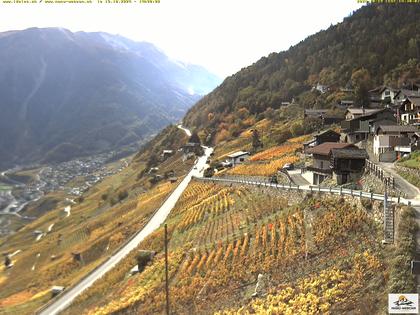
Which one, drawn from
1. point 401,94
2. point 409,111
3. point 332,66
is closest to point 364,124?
point 409,111

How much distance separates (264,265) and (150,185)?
88795 millimetres

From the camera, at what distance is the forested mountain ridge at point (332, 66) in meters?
135

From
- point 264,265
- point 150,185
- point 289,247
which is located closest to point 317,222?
point 289,247

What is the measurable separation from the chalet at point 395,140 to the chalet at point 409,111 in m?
17.8

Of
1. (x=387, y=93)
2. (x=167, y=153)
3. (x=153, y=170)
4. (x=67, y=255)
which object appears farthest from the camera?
(x=167, y=153)

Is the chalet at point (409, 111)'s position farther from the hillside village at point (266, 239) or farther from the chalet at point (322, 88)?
the chalet at point (322, 88)

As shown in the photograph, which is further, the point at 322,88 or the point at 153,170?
the point at 322,88

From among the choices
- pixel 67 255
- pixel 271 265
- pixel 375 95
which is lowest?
pixel 67 255

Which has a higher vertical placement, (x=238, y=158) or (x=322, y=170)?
(x=322, y=170)

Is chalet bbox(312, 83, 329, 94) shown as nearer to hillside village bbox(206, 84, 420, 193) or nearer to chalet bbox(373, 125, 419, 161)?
hillside village bbox(206, 84, 420, 193)

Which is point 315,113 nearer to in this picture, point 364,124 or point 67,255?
point 364,124

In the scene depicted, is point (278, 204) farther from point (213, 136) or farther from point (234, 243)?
point (213, 136)

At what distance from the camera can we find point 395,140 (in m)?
54.9

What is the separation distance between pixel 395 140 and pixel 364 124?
21.3 m
